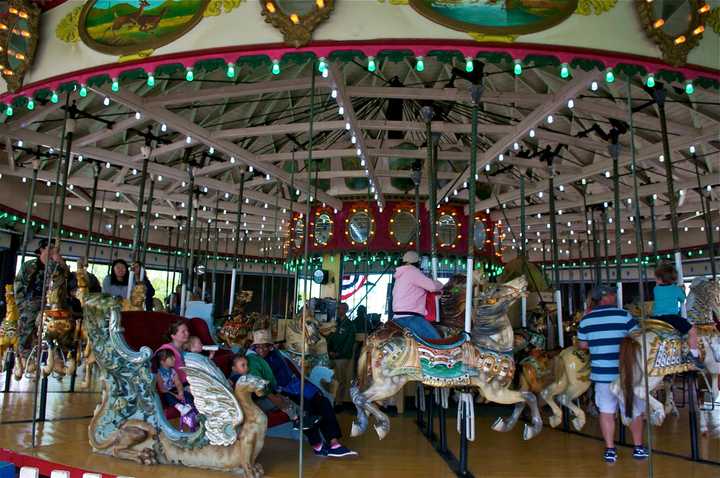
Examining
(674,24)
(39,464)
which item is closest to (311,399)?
(39,464)

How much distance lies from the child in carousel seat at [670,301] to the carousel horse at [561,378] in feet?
2.81

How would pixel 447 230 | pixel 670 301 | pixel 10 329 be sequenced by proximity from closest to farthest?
pixel 670 301, pixel 10 329, pixel 447 230

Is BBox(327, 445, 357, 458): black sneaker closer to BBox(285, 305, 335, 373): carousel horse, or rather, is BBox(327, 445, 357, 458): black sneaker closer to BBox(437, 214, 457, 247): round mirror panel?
BBox(285, 305, 335, 373): carousel horse

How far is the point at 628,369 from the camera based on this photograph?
5047 mm

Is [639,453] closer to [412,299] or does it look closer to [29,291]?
[412,299]

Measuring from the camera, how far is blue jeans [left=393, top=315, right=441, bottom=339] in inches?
197

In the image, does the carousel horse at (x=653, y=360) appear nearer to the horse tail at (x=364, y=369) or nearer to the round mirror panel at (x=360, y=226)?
the horse tail at (x=364, y=369)

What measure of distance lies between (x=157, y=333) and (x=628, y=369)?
13.9 feet

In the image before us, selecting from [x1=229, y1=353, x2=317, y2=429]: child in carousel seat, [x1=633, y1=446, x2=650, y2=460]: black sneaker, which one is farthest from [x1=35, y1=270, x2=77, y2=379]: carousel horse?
[x1=633, y1=446, x2=650, y2=460]: black sneaker

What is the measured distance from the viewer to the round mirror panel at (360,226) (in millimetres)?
14618

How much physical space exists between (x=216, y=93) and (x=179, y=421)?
159 inches

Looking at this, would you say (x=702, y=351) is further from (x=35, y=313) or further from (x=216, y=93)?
(x=35, y=313)

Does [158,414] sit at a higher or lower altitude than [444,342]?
lower

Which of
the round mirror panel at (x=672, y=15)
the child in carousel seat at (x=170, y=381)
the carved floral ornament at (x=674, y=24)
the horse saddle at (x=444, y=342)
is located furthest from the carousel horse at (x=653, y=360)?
the child in carousel seat at (x=170, y=381)
